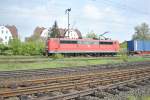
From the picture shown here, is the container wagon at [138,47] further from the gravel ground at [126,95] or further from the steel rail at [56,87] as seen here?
the gravel ground at [126,95]

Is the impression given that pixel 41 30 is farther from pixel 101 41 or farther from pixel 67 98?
pixel 67 98

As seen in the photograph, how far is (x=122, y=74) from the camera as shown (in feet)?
58.0

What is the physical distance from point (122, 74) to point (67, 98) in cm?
754

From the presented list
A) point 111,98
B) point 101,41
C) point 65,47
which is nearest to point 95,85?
point 111,98

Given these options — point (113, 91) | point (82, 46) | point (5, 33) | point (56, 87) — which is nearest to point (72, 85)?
point (56, 87)

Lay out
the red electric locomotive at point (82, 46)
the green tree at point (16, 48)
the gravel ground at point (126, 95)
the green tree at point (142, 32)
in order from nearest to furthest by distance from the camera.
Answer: the gravel ground at point (126, 95), the red electric locomotive at point (82, 46), the green tree at point (16, 48), the green tree at point (142, 32)

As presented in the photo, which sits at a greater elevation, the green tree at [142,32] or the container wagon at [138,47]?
the green tree at [142,32]

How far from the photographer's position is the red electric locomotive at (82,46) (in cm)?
4288

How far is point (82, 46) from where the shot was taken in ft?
150

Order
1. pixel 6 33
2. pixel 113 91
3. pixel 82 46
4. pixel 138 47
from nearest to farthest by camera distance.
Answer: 1. pixel 113 91
2. pixel 82 46
3. pixel 138 47
4. pixel 6 33

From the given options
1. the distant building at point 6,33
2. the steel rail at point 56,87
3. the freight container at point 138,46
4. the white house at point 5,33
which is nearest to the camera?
the steel rail at point 56,87

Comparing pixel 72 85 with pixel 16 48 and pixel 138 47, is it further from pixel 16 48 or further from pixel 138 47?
pixel 138 47

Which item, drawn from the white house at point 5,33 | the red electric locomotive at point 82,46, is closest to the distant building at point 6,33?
the white house at point 5,33

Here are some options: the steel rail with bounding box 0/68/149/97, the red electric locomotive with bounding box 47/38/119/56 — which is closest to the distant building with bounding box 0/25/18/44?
the red electric locomotive with bounding box 47/38/119/56
